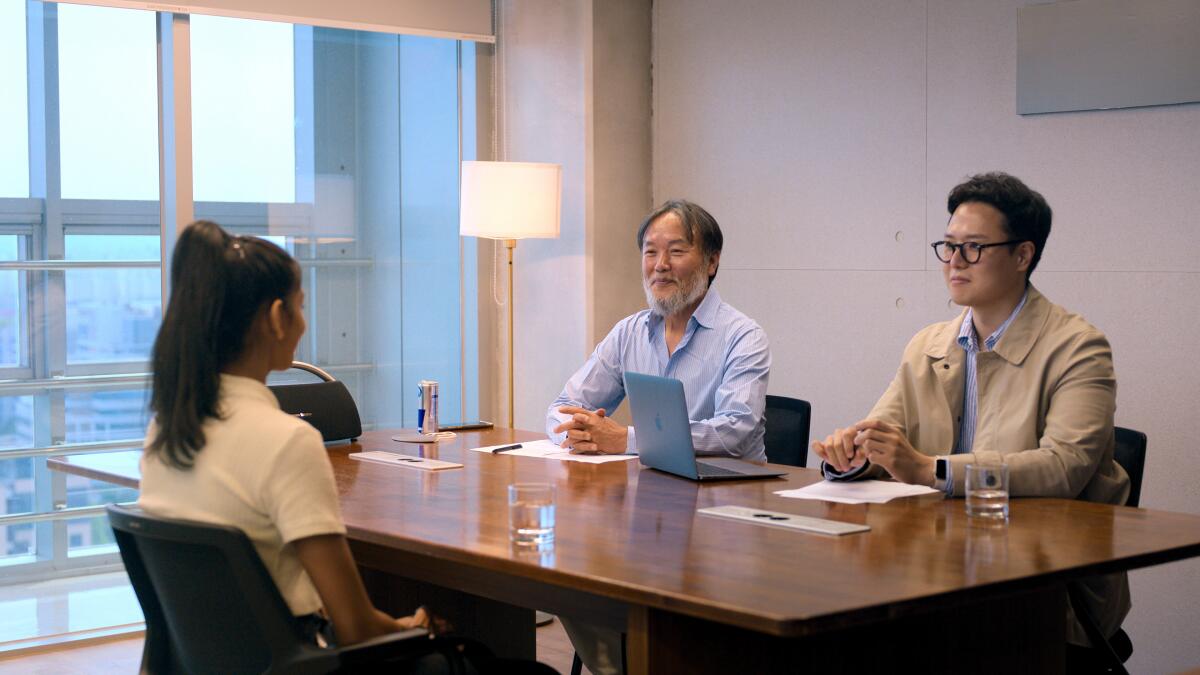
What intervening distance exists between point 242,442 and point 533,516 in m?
0.57

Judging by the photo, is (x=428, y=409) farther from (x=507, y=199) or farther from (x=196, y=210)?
(x=196, y=210)

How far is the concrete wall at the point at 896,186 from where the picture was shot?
426 centimetres

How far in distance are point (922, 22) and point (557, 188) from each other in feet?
5.31

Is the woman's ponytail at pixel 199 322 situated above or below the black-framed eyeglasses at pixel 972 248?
below

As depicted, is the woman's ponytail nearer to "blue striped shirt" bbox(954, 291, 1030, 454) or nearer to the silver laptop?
the silver laptop

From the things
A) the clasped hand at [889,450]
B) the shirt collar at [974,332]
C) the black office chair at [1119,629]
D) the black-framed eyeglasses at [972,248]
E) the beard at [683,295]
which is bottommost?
the black office chair at [1119,629]

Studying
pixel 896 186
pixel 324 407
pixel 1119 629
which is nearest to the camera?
pixel 1119 629

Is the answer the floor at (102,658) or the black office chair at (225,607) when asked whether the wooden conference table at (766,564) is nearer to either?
the black office chair at (225,607)

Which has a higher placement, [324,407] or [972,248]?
[972,248]

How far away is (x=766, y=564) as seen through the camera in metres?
2.23

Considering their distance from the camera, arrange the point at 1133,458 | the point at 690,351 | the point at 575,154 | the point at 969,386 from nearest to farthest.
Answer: the point at 1133,458, the point at 969,386, the point at 690,351, the point at 575,154

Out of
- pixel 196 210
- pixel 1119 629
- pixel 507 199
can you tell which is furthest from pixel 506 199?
pixel 1119 629

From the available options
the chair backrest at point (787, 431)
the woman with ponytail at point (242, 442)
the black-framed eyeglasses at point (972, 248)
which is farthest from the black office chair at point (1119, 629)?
the woman with ponytail at point (242, 442)

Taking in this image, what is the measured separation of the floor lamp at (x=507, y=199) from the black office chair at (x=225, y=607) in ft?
10.8
